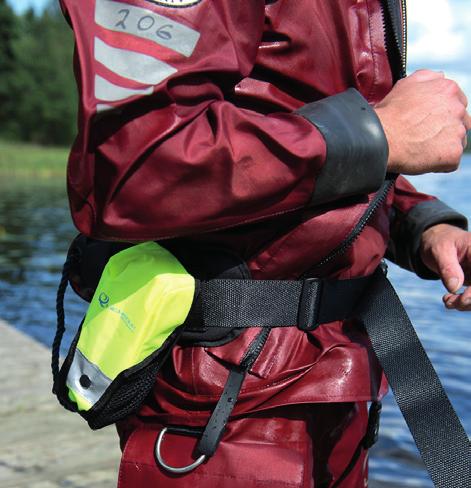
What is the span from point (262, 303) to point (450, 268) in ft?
1.78

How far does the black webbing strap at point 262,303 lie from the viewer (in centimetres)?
150

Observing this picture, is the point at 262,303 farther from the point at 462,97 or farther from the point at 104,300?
the point at 462,97

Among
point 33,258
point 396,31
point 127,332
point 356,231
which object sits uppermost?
point 396,31

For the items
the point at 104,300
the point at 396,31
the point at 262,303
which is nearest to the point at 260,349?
the point at 262,303

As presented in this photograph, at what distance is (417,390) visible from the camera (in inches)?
60.6

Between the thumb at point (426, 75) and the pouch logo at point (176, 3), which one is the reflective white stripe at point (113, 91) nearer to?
the pouch logo at point (176, 3)

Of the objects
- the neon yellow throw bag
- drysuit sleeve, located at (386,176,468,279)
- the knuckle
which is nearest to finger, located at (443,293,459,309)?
drysuit sleeve, located at (386,176,468,279)

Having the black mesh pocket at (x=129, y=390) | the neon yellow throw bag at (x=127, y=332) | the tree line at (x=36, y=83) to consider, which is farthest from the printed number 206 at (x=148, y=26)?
the tree line at (x=36, y=83)

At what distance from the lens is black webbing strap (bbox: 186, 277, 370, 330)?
1.50 metres

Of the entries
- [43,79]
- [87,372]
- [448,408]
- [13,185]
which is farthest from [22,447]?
[43,79]

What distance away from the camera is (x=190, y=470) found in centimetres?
145

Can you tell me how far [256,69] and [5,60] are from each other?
203 feet

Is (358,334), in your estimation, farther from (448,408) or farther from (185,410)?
(185,410)

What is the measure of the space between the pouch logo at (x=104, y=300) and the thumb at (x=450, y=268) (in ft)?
2.50
